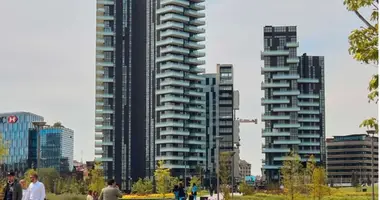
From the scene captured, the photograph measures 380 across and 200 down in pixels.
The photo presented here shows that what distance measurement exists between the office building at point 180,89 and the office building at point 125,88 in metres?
4.88

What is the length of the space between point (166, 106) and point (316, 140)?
35083 mm

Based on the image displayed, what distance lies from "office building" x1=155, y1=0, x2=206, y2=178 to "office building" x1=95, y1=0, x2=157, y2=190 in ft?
16.0

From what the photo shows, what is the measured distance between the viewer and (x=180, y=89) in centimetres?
15138

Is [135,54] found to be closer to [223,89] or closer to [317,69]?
[223,89]

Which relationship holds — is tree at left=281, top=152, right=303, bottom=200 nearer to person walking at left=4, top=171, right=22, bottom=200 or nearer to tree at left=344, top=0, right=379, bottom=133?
person walking at left=4, top=171, right=22, bottom=200

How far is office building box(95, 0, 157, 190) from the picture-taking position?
15425cm

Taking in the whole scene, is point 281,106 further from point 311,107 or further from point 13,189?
point 13,189

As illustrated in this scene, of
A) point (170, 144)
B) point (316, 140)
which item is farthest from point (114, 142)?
point (316, 140)

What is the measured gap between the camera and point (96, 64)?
15550 cm

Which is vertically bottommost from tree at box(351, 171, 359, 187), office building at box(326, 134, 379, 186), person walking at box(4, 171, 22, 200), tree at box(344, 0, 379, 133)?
tree at box(351, 171, 359, 187)

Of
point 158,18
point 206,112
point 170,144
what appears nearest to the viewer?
point 170,144

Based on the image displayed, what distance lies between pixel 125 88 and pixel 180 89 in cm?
1381

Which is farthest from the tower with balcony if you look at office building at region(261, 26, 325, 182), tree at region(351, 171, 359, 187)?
tree at region(351, 171, 359, 187)

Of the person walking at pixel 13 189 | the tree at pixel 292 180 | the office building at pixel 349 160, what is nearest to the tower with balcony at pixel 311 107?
the office building at pixel 349 160
